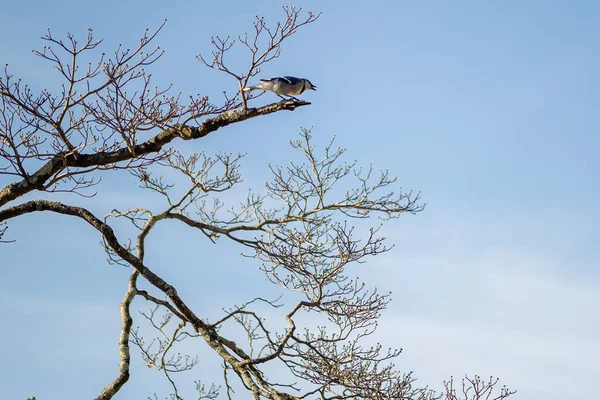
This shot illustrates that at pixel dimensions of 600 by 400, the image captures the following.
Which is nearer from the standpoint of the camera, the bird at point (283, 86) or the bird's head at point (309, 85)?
the bird at point (283, 86)

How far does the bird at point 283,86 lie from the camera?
6.77 meters

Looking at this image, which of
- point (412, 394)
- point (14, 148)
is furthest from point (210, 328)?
point (14, 148)

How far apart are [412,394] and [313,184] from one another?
3098 mm

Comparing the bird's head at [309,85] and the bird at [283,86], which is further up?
the bird's head at [309,85]

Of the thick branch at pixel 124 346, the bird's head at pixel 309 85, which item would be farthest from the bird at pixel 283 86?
the thick branch at pixel 124 346

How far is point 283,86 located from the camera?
701cm

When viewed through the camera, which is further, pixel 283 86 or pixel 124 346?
pixel 124 346

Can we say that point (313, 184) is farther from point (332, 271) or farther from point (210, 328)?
point (210, 328)

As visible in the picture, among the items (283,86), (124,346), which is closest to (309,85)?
(283,86)

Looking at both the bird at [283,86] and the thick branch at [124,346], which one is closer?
the bird at [283,86]

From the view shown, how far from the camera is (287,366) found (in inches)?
274

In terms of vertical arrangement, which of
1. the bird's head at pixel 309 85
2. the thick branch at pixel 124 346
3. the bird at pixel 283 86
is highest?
the bird's head at pixel 309 85

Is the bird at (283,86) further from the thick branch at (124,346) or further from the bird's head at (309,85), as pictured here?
the thick branch at (124,346)

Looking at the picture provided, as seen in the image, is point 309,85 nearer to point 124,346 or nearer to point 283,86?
point 283,86
